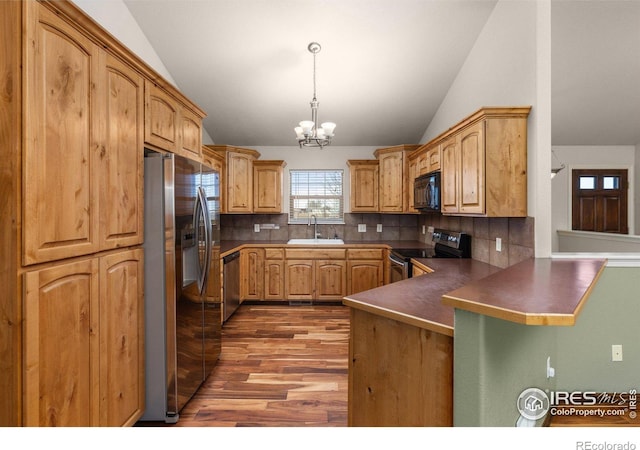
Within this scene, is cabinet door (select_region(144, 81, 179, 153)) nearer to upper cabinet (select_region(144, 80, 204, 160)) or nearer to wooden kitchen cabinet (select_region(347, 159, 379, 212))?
upper cabinet (select_region(144, 80, 204, 160))

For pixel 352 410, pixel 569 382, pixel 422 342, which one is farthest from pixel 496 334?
pixel 569 382

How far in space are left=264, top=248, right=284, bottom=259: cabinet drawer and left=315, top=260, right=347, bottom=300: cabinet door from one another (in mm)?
503

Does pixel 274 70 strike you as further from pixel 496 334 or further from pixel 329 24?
pixel 496 334

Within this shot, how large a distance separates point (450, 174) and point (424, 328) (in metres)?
2.01

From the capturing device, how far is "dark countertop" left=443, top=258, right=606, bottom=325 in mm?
970

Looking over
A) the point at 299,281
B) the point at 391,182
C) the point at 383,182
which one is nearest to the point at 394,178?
the point at 391,182

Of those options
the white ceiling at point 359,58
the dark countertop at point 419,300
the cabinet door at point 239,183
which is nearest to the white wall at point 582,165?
the white ceiling at point 359,58

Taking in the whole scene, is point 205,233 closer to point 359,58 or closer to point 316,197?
point 359,58

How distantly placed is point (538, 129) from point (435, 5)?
1.54 m

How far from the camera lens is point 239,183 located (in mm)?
4688

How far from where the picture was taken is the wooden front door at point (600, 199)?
5414 mm

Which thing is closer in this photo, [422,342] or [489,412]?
[489,412]

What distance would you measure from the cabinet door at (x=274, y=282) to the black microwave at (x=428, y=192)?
2001mm

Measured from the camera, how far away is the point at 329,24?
308cm
